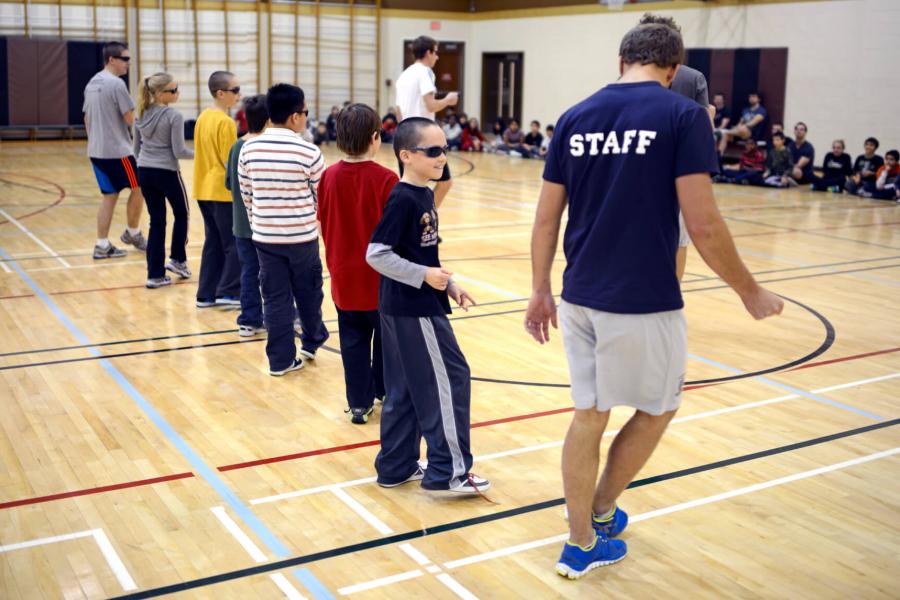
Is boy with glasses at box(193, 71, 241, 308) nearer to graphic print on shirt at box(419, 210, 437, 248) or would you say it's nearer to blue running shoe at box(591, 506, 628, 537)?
graphic print on shirt at box(419, 210, 437, 248)

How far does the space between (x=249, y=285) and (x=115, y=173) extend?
3.07 m

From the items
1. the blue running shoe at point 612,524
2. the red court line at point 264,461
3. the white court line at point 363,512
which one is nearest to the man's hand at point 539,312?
the blue running shoe at point 612,524

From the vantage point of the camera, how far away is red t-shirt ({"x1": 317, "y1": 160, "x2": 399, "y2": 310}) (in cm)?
438

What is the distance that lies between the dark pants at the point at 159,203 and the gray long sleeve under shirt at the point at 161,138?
0.07 meters

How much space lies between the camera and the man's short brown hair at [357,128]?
429cm

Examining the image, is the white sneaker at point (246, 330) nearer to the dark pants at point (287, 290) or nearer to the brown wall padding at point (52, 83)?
the dark pants at point (287, 290)

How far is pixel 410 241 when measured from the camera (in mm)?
3859

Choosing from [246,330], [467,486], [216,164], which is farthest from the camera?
[216,164]

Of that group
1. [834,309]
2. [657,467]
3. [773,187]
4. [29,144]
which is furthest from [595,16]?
[657,467]

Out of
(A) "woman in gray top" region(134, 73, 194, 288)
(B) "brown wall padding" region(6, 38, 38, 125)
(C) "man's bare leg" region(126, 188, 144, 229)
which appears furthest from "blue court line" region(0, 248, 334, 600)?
(B) "brown wall padding" region(6, 38, 38, 125)

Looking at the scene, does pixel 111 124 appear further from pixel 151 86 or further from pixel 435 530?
pixel 435 530

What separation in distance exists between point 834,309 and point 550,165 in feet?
16.8

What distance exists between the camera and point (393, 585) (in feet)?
10.8

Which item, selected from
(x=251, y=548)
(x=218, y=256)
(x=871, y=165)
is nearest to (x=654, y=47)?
(x=251, y=548)
